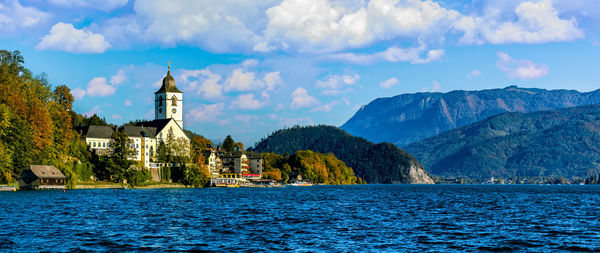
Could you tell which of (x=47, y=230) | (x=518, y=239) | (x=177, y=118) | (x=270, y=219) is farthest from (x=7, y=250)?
(x=177, y=118)

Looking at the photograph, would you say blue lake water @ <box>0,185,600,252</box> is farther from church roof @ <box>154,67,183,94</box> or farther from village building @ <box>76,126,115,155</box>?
church roof @ <box>154,67,183,94</box>

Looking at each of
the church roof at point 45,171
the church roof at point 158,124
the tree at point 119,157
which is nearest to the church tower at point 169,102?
the church roof at point 158,124

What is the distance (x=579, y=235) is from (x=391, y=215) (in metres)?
21.2

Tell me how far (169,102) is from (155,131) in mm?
15356

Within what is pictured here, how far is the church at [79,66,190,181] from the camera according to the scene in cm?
16212

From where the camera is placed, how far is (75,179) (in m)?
130

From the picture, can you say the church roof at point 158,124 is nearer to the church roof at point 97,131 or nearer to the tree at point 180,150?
the tree at point 180,150

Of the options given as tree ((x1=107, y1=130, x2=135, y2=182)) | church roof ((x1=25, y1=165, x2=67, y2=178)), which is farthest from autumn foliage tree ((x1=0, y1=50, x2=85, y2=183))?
tree ((x1=107, y1=130, x2=135, y2=182))

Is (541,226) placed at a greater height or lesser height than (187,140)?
lesser

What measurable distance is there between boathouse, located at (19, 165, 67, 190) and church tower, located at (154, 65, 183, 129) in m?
68.7

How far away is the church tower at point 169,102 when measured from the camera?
189375 mm

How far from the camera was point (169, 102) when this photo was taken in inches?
7466

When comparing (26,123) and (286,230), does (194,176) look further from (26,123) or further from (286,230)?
Answer: (286,230)

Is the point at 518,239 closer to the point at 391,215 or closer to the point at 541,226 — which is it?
the point at 541,226
